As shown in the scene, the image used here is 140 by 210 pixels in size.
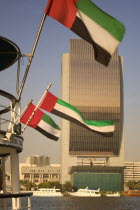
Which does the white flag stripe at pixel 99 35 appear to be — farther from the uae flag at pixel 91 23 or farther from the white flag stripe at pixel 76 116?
the white flag stripe at pixel 76 116

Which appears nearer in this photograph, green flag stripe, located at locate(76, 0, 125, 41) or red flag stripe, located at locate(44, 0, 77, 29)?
green flag stripe, located at locate(76, 0, 125, 41)

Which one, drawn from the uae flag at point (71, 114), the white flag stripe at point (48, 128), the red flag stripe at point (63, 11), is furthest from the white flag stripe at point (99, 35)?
the white flag stripe at point (48, 128)

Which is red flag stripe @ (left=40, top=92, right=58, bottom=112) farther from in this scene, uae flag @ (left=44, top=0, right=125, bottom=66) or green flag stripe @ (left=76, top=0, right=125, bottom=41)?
green flag stripe @ (left=76, top=0, right=125, bottom=41)

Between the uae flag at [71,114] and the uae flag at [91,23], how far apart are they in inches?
334

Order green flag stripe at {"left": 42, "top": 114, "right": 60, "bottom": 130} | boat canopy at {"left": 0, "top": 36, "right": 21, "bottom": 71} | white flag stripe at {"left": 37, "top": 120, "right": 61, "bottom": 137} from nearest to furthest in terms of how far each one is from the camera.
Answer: boat canopy at {"left": 0, "top": 36, "right": 21, "bottom": 71} < white flag stripe at {"left": 37, "top": 120, "right": 61, "bottom": 137} < green flag stripe at {"left": 42, "top": 114, "right": 60, "bottom": 130}

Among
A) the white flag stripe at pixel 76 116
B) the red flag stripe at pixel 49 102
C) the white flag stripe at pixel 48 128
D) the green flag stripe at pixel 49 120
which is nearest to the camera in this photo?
the white flag stripe at pixel 76 116

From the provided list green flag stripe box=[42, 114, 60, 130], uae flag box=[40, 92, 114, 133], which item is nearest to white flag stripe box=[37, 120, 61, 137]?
green flag stripe box=[42, 114, 60, 130]

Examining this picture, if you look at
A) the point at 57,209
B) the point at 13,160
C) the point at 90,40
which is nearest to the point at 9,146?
the point at 13,160

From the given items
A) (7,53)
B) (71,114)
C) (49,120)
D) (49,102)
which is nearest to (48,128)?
(49,120)

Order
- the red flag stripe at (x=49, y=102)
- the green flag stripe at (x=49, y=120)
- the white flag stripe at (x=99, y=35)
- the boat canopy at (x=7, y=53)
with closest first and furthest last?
1. the white flag stripe at (x=99, y=35)
2. the boat canopy at (x=7, y=53)
3. the red flag stripe at (x=49, y=102)
4. the green flag stripe at (x=49, y=120)

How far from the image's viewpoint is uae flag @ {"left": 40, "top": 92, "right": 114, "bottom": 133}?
33.2 meters

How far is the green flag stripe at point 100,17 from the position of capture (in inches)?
1010

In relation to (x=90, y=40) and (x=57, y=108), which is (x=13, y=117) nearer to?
(x=90, y=40)

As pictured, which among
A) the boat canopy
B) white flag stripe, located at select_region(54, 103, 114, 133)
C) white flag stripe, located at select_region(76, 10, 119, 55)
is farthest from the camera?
white flag stripe, located at select_region(54, 103, 114, 133)
